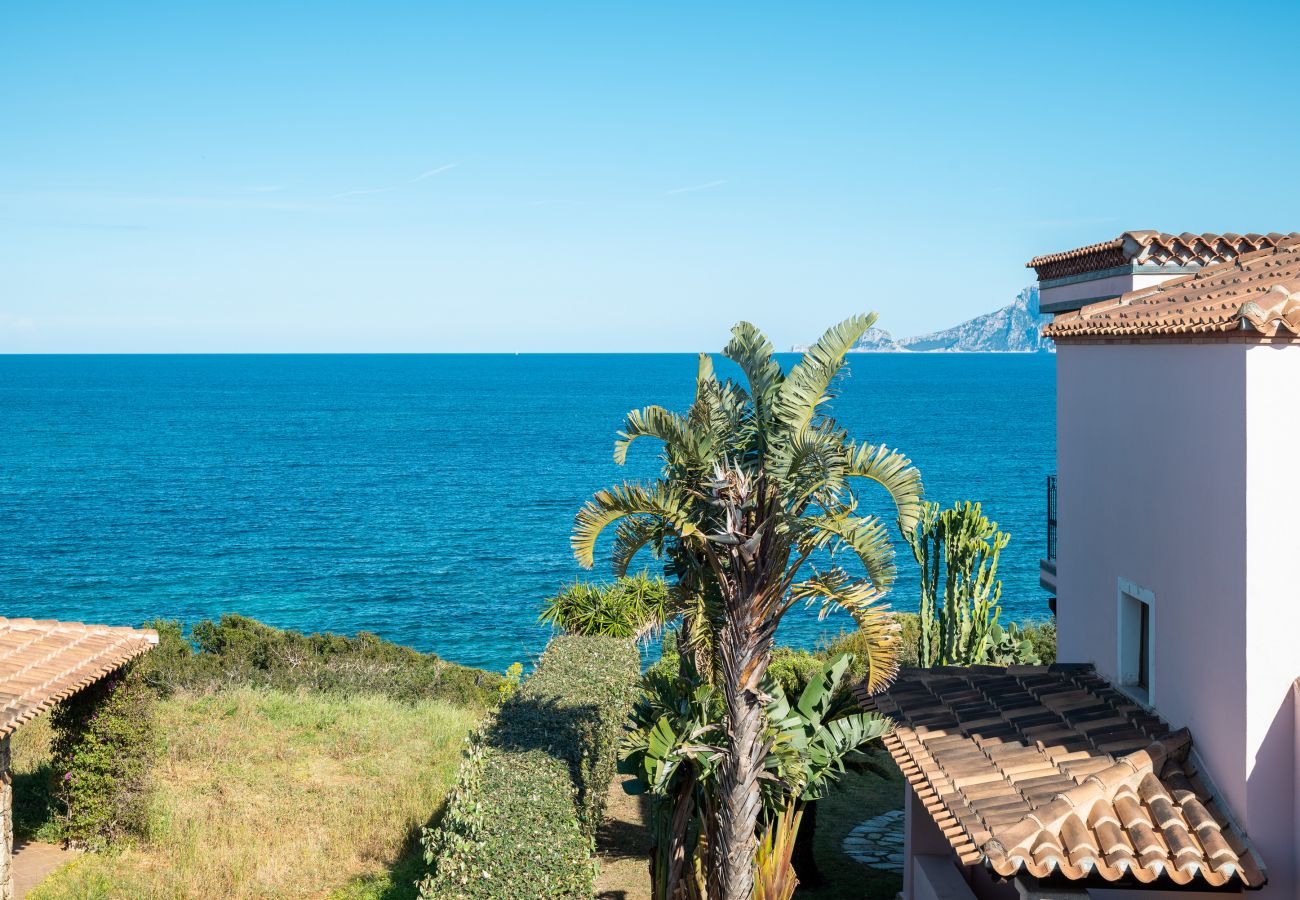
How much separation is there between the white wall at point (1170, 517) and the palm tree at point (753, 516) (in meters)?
1.99

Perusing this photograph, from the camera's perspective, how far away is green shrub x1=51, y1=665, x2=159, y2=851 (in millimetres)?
14078

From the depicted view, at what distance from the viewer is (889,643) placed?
9695 millimetres

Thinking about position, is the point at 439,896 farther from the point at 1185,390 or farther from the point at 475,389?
the point at 475,389

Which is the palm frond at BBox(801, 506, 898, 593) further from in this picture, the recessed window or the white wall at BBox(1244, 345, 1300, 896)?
the white wall at BBox(1244, 345, 1300, 896)

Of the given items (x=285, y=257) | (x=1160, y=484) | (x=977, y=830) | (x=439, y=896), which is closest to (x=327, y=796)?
(x=439, y=896)

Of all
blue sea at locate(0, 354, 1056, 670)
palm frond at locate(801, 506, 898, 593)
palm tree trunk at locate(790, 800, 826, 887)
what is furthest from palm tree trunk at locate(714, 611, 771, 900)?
blue sea at locate(0, 354, 1056, 670)

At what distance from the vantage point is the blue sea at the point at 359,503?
42.5m

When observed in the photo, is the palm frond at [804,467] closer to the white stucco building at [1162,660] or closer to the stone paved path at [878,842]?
the white stucco building at [1162,660]

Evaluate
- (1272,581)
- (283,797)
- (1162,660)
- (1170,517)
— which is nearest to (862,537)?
(1170,517)

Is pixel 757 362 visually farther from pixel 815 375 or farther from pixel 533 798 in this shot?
pixel 533 798

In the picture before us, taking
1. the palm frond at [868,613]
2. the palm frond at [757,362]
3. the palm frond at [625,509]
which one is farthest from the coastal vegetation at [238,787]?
the palm frond at [757,362]

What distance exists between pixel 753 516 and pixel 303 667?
17596mm

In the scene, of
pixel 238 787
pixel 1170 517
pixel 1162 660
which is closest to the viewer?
pixel 1170 517

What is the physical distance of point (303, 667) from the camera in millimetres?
24797
